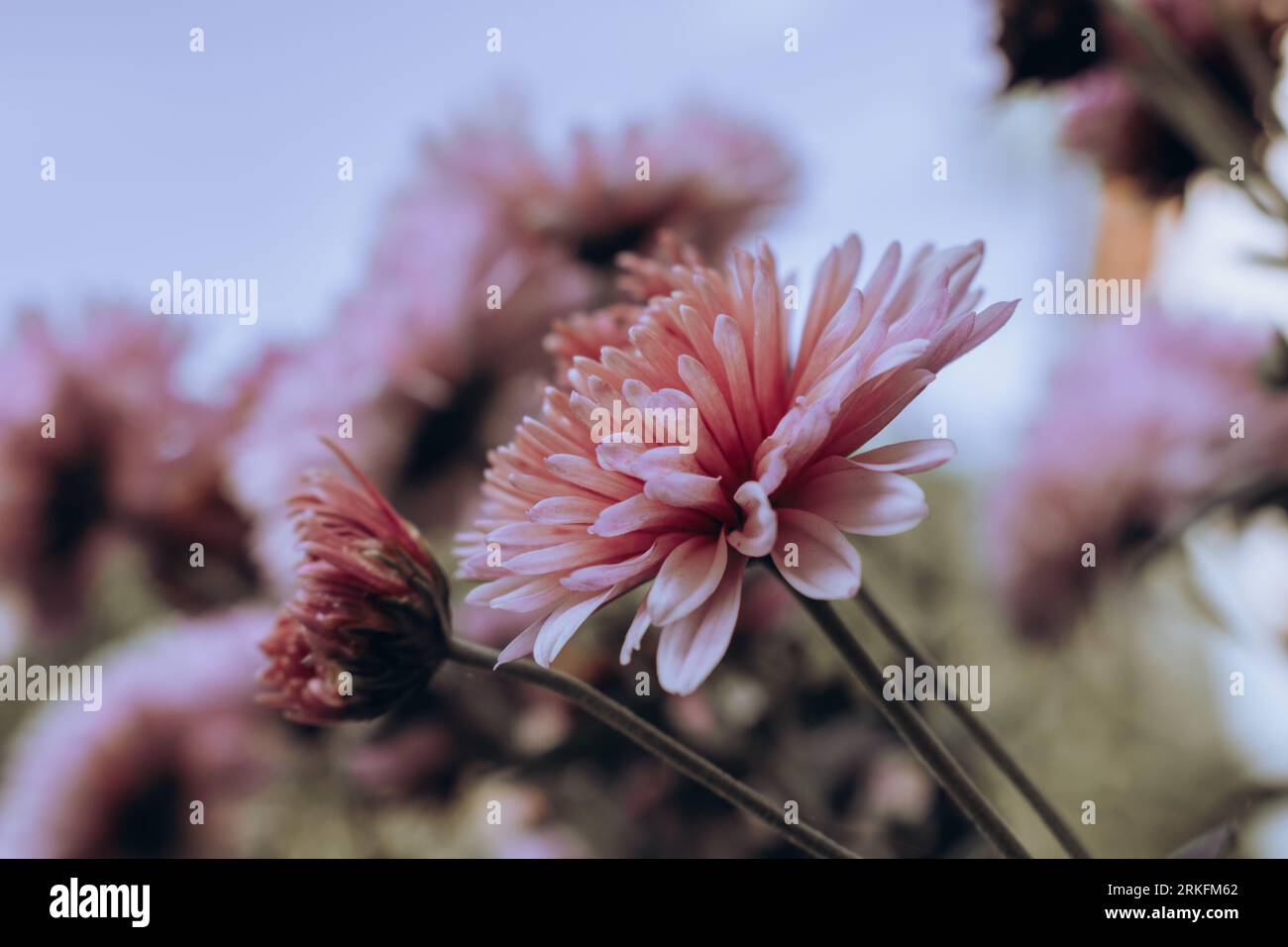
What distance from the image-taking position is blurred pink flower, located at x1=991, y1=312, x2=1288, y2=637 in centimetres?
35

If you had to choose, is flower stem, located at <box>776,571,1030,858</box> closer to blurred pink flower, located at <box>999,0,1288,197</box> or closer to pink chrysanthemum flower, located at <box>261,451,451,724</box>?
pink chrysanthemum flower, located at <box>261,451,451,724</box>

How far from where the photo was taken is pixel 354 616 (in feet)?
0.57

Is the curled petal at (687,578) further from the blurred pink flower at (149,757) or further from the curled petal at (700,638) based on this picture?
the blurred pink flower at (149,757)

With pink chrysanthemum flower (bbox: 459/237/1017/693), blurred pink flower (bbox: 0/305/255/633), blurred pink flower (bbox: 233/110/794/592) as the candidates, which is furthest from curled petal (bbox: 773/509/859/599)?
blurred pink flower (bbox: 0/305/255/633)

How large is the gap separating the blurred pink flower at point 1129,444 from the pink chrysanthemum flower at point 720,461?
213mm

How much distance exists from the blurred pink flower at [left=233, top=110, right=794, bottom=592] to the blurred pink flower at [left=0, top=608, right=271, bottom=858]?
0.09m

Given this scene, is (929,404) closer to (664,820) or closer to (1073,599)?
(1073,599)

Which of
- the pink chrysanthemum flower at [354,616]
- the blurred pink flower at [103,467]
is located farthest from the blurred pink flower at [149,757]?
the pink chrysanthemum flower at [354,616]

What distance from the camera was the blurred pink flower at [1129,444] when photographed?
1.14 ft

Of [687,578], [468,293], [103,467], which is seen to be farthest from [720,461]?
[103,467]

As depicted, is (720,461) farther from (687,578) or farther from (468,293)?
(468,293)
